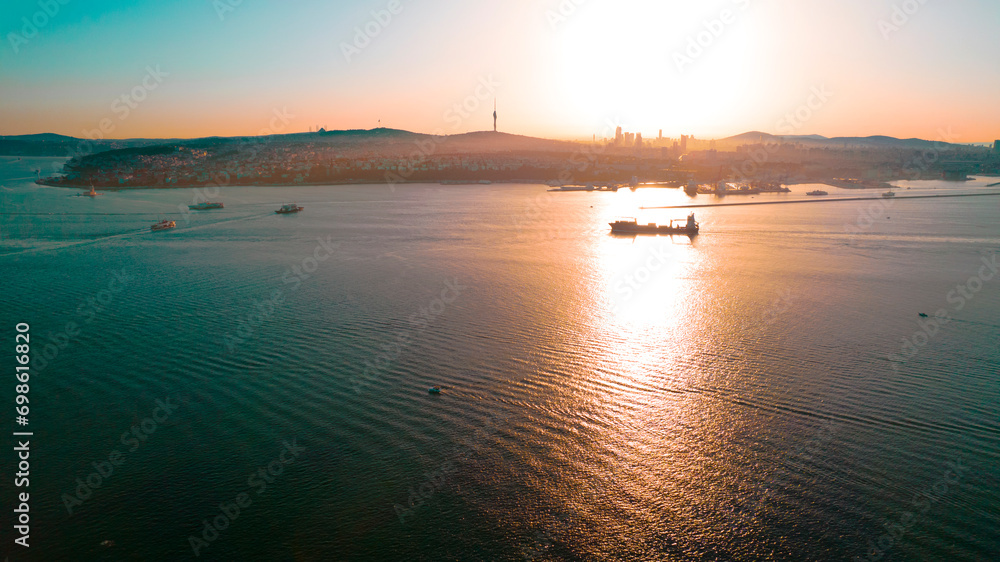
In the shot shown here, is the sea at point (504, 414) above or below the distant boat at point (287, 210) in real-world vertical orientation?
below

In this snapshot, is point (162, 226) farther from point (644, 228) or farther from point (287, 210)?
point (644, 228)

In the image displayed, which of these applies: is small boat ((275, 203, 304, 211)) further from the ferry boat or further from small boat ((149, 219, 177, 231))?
the ferry boat

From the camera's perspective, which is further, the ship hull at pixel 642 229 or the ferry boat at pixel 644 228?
the ship hull at pixel 642 229

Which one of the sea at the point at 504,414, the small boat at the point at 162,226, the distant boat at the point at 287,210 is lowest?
the sea at the point at 504,414

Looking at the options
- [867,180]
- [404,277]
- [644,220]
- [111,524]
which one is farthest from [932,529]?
[867,180]

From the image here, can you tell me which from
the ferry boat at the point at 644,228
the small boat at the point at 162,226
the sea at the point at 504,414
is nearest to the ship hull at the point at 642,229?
the ferry boat at the point at 644,228

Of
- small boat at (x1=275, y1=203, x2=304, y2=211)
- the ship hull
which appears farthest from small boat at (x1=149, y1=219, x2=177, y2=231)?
the ship hull

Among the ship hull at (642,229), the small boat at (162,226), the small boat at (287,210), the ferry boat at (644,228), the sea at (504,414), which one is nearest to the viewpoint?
the sea at (504,414)

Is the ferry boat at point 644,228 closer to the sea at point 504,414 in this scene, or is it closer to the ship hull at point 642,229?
the ship hull at point 642,229
